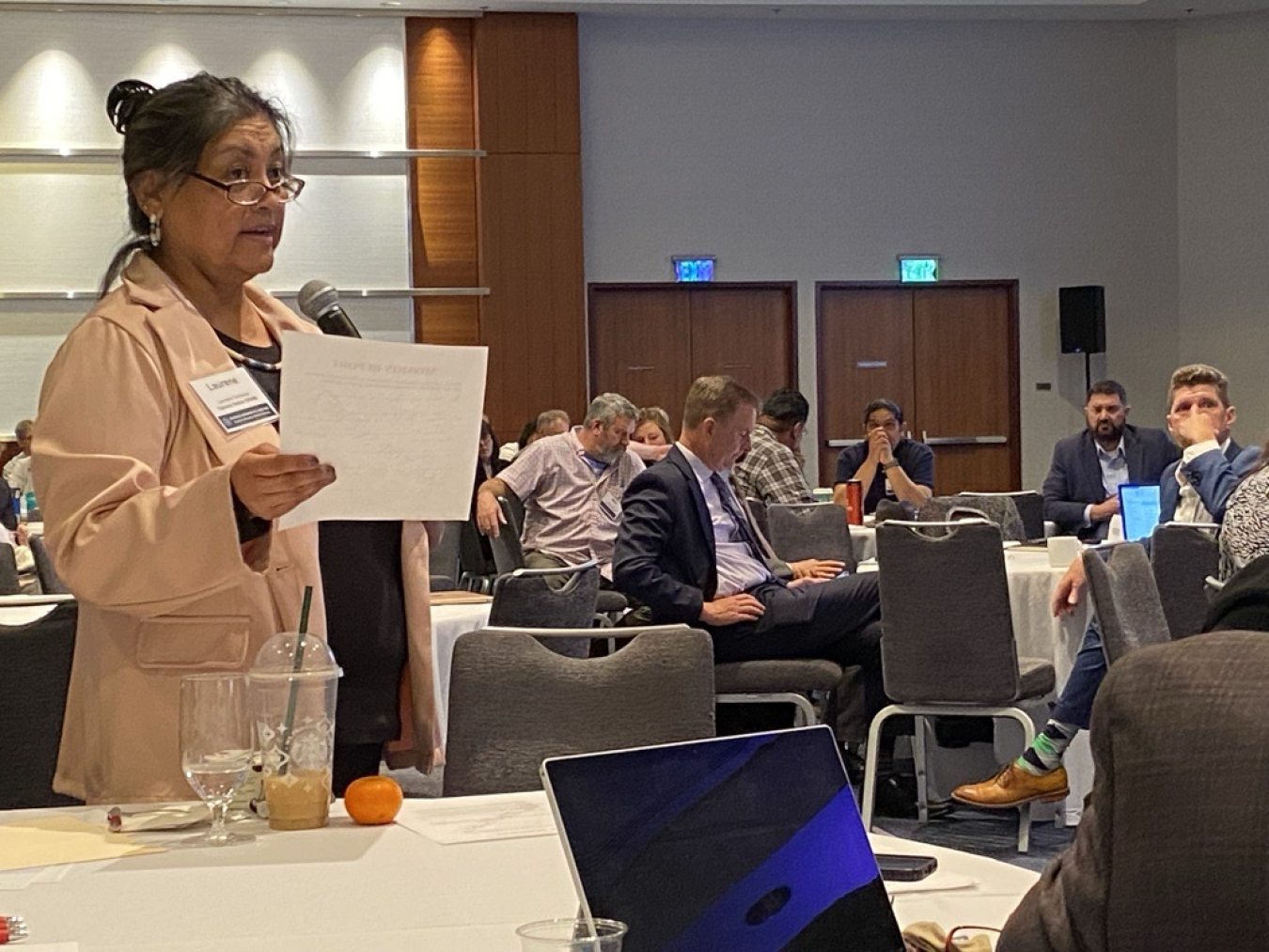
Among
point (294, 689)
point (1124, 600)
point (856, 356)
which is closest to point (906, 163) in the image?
point (856, 356)

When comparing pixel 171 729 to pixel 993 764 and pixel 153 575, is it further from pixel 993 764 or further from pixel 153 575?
pixel 993 764

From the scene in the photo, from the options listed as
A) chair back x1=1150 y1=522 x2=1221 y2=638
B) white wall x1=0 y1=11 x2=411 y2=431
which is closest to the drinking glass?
chair back x1=1150 y1=522 x2=1221 y2=638

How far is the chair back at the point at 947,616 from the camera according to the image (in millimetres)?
5156

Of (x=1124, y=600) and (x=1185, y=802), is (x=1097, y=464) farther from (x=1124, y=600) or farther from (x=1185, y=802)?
(x=1185, y=802)

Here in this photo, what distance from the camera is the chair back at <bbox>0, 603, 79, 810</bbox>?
9.16 ft

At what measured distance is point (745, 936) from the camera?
133 centimetres

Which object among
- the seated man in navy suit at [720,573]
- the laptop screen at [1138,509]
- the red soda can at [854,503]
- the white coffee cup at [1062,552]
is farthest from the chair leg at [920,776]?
the red soda can at [854,503]

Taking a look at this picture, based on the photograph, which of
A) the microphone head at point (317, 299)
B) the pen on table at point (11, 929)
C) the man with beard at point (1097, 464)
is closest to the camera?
the pen on table at point (11, 929)

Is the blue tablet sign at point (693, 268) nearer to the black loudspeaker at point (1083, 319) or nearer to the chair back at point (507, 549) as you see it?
the black loudspeaker at point (1083, 319)

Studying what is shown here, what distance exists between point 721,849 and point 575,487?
754 cm

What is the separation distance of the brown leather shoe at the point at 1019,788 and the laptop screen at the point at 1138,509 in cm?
151

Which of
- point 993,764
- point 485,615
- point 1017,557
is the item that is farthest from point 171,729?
point 1017,557

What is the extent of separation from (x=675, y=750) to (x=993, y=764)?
192 inches

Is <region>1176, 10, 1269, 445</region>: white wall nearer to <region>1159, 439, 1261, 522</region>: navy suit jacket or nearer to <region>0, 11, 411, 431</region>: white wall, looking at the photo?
<region>0, 11, 411, 431</region>: white wall
